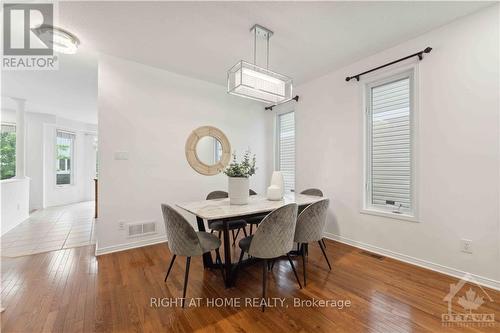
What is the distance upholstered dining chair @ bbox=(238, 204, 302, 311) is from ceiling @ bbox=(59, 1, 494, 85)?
195cm

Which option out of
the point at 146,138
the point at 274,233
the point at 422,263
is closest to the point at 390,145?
the point at 422,263

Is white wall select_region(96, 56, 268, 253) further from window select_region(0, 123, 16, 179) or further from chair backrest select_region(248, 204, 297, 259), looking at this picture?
window select_region(0, 123, 16, 179)

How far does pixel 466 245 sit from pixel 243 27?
10.8ft

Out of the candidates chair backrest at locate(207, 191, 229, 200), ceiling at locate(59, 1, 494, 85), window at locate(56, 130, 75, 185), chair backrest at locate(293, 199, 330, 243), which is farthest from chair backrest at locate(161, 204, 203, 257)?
window at locate(56, 130, 75, 185)

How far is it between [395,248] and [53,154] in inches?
337

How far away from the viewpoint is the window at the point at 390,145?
2711 millimetres

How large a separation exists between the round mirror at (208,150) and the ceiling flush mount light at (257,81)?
1.56m

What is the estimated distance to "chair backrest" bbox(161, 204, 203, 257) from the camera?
1.81 metres

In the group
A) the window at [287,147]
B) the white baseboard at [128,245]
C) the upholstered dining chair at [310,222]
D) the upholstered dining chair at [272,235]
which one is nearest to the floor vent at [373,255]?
the upholstered dining chair at [310,222]

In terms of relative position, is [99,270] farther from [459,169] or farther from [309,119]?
[459,169]

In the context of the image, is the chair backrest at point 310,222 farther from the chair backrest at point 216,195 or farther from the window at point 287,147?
the window at point 287,147

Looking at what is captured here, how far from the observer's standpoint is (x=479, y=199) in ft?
7.07

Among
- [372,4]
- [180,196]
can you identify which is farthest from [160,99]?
[372,4]

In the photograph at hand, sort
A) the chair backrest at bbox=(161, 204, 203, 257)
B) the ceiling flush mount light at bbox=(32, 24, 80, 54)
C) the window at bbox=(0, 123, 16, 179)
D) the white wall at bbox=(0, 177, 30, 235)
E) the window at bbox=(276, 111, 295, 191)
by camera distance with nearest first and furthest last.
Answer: the chair backrest at bbox=(161, 204, 203, 257), the ceiling flush mount light at bbox=(32, 24, 80, 54), the white wall at bbox=(0, 177, 30, 235), the window at bbox=(276, 111, 295, 191), the window at bbox=(0, 123, 16, 179)
